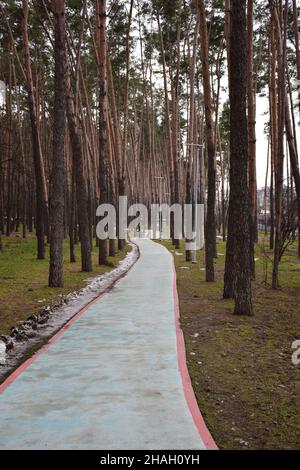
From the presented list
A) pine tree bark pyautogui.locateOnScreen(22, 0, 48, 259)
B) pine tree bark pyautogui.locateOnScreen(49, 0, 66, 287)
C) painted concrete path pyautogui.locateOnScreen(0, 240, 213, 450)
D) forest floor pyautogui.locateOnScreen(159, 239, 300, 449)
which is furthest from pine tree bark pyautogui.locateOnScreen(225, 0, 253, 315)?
pine tree bark pyautogui.locateOnScreen(22, 0, 48, 259)

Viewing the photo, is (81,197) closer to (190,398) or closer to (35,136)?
(35,136)

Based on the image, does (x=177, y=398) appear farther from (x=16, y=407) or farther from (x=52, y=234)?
(x=52, y=234)

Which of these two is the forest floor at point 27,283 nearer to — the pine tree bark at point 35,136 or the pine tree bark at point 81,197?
the pine tree bark at point 81,197

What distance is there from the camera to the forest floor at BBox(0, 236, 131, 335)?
33.6ft

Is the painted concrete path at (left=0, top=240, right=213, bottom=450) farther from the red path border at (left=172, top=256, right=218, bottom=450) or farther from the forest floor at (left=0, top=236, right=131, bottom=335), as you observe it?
the forest floor at (left=0, top=236, right=131, bottom=335)

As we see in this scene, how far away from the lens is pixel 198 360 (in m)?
7.02

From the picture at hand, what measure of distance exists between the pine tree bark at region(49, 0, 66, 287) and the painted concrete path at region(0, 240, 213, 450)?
4586 mm

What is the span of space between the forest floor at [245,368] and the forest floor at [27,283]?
10.5ft

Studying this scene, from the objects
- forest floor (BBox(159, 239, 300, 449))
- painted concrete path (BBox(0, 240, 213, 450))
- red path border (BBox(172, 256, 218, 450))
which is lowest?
forest floor (BBox(159, 239, 300, 449))

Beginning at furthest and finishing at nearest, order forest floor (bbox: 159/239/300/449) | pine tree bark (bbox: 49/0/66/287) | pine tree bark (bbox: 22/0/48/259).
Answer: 1. pine tree bark (bbox: 22/0/48/259)
2. pine tree bark (bbox: 49/0/66/287)
3. forest floor (bbox: 159/239/300/449)

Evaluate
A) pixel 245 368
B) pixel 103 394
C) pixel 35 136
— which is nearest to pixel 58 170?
pixel 35 136

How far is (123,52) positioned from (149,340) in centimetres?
2267

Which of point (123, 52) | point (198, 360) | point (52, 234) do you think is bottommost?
point (198, 360)
